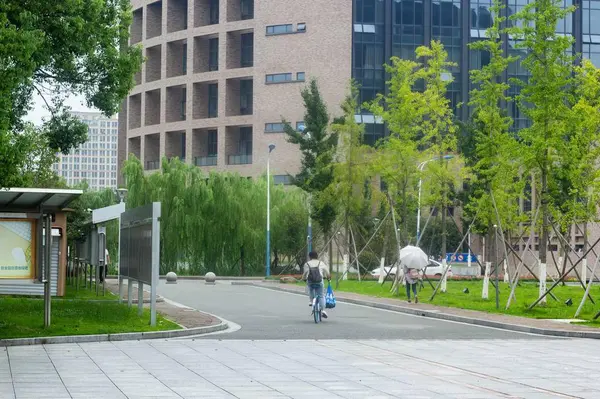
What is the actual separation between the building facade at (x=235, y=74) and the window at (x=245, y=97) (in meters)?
0.08

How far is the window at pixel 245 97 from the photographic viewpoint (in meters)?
85.0

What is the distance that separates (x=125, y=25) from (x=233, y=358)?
1343cm

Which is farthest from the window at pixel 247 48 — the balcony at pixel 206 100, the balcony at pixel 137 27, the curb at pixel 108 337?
the curb at pixel 108 337

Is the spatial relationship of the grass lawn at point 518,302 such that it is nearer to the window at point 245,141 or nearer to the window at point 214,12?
the window at point 245,141

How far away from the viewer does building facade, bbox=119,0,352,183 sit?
81312 millimetres

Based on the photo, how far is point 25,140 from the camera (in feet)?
70.0

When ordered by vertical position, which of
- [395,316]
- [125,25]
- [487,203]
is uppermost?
[125,25]

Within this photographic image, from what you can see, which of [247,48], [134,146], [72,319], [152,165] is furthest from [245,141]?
[72,319]

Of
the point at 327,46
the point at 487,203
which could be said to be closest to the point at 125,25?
the point at 487,203

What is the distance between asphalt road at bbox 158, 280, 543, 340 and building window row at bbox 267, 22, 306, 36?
47.2m

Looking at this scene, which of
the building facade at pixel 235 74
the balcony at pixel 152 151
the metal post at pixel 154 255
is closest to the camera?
the metal post at pixel 154 255

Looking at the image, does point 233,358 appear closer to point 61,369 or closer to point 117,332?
point 61,369

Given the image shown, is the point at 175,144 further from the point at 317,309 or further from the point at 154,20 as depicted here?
the point at 317,309

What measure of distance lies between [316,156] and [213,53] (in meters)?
28.6
